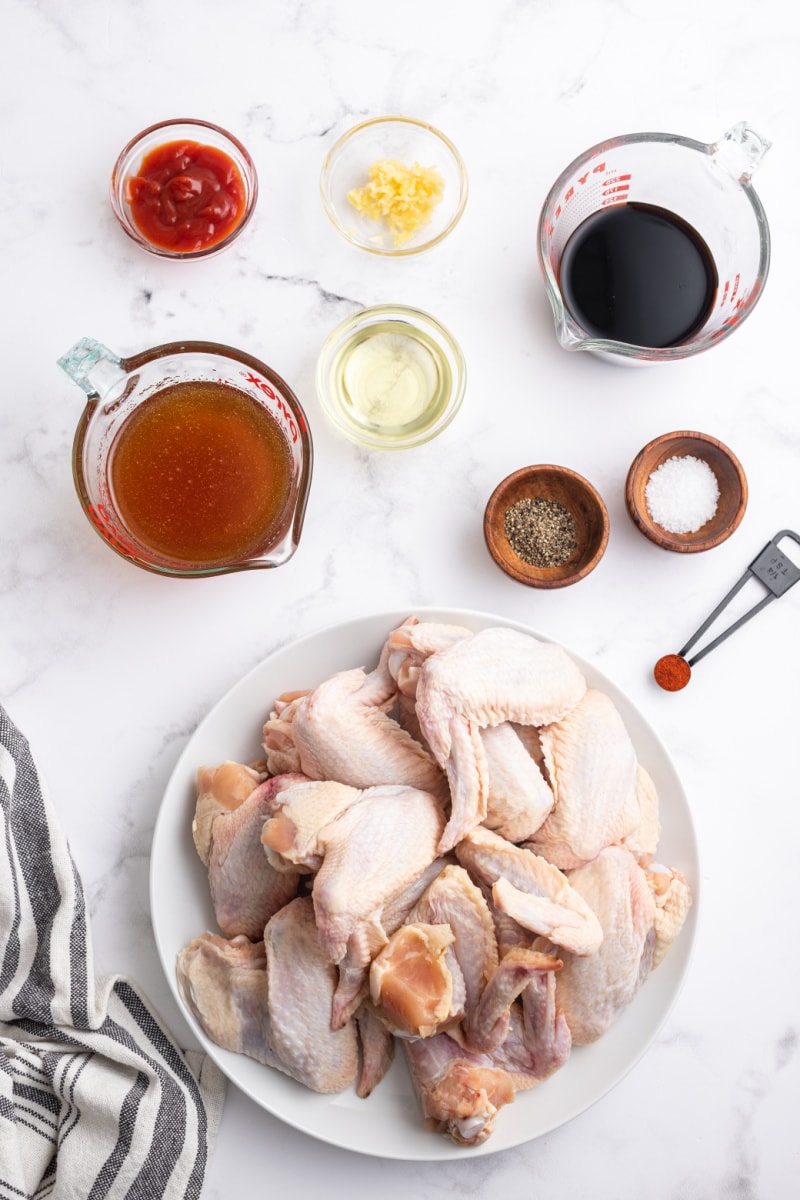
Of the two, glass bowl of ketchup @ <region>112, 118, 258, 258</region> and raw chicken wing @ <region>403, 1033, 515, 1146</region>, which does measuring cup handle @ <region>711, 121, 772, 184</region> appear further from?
raw chicken wing @ <region>403, 1033, 515, 1146</region>

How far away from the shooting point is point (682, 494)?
2.00 meters

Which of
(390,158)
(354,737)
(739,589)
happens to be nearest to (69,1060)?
(354,737)

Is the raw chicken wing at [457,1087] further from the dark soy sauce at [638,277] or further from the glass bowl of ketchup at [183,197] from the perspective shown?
the glass bowl of ketchup at [183,197]

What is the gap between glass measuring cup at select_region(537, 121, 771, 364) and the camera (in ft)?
6.23

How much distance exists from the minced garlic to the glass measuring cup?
277 millimetres

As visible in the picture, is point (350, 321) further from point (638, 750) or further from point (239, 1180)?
point (239, 1180)

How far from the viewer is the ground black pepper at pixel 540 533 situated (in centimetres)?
199

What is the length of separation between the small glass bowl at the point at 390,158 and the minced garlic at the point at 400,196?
0.02 m

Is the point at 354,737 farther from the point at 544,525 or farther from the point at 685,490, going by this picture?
the point at 685,490

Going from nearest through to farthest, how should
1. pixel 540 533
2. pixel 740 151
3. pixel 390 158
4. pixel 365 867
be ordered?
1. pixel 365 867
2. pixel 740 151
3. pixel 540 533
4. pixel 390 158

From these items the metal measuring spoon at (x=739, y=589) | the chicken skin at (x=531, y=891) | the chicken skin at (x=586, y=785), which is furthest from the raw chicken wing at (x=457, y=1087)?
the metal measuring spoon at (x=739, y=589)

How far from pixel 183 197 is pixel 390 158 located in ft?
1.53

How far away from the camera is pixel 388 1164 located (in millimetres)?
1965

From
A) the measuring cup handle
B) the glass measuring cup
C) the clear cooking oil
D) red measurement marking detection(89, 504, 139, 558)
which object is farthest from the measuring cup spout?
the measuring cup handle
